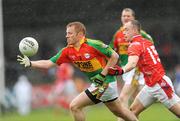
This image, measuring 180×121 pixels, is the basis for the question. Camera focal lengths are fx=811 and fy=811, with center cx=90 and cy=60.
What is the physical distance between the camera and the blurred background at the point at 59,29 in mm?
27016

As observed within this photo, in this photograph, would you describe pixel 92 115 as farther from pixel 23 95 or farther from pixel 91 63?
pixel 91 63

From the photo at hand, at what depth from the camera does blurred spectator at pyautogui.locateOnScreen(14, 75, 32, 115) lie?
2628 centimetres

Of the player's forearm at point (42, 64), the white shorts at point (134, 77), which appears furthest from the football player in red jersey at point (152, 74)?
the white shorts at point (134, 77)

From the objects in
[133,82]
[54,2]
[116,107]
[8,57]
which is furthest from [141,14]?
[116,107]

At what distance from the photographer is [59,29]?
30000mm

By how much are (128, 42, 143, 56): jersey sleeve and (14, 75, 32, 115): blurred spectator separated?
12.7 meters

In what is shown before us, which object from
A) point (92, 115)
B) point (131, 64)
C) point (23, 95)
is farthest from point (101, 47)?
point (23, 95)

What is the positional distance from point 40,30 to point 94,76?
1633 cm

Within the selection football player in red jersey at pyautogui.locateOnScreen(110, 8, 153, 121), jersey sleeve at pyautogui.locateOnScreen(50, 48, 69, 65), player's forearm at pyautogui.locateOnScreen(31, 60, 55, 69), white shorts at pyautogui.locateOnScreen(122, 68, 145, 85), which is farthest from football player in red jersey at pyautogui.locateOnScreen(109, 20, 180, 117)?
white shorts at pyautogui.locateOnScreen(122, 68, 145, 85)

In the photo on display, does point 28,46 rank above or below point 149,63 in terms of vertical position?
above

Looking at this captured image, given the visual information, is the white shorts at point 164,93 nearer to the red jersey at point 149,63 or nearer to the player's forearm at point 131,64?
the red jersey at point 149,63

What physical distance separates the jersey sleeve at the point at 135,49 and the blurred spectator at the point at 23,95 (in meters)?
12.7

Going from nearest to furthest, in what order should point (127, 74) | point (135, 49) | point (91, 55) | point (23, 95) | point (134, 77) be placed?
point (135, 49), point (91, 55), point (134, 77), point (127, 74), point (23, 95)

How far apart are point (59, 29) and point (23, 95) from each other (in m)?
4.13
